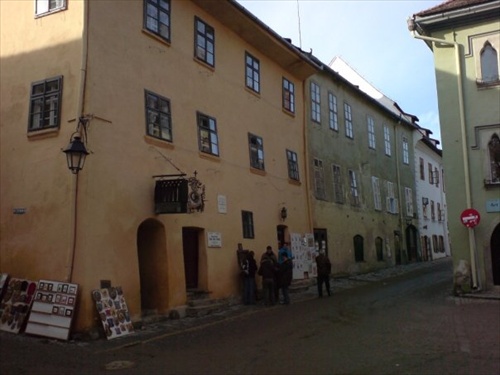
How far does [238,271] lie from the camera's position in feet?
52.9

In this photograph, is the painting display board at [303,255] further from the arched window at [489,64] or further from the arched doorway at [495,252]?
the arched window at [489,64]

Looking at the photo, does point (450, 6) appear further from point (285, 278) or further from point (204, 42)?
point (285, 278)

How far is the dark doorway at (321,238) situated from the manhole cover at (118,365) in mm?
13880

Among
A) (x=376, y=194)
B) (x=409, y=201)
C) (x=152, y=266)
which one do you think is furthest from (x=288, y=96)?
(x=409, y=201)

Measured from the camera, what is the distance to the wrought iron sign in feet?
40.3

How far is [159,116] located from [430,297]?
9.31 m

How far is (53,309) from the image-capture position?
34.9 feet

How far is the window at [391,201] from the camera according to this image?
3024cm

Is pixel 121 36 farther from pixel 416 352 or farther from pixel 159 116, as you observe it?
Result: pixel 416 352

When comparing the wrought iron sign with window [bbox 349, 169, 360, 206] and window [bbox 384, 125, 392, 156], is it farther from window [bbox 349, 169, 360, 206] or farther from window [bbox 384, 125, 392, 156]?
window [bbox 384, 125, 392, 156]

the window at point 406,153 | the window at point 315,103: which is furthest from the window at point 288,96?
the window at point 406,153

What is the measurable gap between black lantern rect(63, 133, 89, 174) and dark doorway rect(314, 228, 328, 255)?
41.9 ft

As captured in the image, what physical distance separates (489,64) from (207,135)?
28.5ft

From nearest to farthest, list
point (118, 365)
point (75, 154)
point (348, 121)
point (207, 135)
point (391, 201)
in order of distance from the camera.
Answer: point (118, 365) → point (75, 154) → point (207, 135) → point (348, 121) → point (391, 201)
